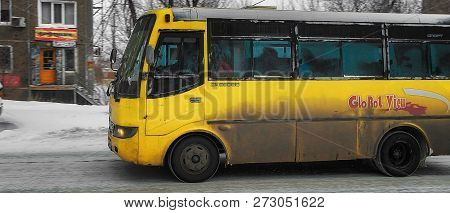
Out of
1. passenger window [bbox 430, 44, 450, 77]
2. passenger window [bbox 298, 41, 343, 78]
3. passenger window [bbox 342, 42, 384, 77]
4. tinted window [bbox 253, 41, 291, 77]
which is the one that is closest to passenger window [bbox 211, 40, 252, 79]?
tinted window [bbox 253, 41, 291, 77]

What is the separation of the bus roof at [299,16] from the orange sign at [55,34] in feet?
72.6

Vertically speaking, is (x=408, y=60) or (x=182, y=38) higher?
(x=182, y=38)

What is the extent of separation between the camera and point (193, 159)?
783 centimetres

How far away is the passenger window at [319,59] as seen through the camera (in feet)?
26.9

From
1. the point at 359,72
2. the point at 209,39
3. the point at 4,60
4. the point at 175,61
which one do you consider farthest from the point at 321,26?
the point at 4,60

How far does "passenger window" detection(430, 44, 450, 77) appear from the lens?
8.68 metres

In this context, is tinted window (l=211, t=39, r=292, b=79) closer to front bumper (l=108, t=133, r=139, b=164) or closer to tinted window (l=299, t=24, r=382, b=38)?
tinted window (l=299, t=24, r=382, b=38)

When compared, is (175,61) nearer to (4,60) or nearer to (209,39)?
(209,39)

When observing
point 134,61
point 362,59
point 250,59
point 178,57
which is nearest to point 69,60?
point 134,61

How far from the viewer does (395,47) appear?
337 inches

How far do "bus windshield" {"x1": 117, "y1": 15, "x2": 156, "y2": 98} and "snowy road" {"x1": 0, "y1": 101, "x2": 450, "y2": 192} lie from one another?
5.06 feet

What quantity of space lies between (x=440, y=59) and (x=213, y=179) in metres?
4.54

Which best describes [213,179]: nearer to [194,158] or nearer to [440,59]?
[194,158]

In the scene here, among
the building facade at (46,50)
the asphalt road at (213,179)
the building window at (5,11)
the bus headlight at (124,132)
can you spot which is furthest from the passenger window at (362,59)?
the building window at (5,11)
